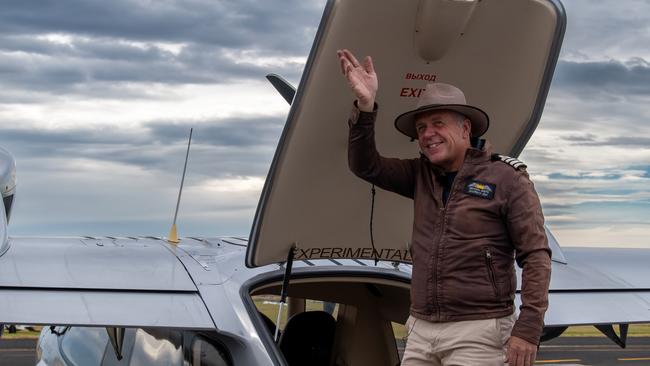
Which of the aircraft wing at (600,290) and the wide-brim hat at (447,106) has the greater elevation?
the wide-brim hat at (447,106)

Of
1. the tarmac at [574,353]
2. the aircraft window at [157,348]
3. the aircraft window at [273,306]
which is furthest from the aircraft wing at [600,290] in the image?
the tarmac at [574,353]

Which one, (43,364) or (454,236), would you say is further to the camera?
(43,364)

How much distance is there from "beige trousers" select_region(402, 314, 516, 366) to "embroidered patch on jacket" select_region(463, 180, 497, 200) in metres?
0.53

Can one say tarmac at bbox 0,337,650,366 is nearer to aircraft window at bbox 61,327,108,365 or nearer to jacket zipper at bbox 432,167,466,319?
aircraft window at bbox 61,327,108,365

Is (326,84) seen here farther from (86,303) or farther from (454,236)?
(86,303)

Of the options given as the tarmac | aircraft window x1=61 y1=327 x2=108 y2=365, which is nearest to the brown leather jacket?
aircraft window x1=61 y1=327 x2=108 y2=365

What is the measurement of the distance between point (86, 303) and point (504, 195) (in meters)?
1.92

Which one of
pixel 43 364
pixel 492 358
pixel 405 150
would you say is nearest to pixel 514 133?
pixel 405 150

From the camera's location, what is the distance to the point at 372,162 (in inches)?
168

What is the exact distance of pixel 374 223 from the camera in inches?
195

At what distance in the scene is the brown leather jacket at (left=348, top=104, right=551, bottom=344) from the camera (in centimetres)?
390

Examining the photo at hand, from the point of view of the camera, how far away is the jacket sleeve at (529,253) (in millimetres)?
3793

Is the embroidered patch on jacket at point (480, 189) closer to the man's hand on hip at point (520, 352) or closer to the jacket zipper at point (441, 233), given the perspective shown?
the jacket zipper at point (441, 233)

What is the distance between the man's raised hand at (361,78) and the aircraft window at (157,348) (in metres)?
1.53
